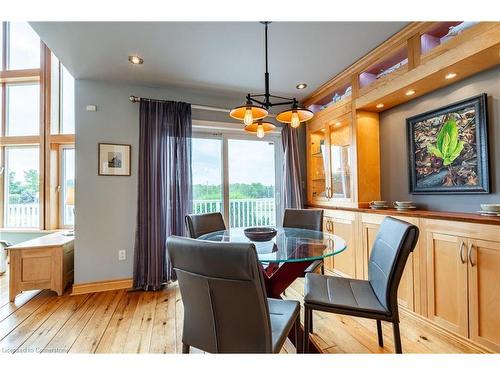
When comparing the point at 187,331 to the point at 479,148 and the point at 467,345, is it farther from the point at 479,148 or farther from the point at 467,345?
the point at 479,148

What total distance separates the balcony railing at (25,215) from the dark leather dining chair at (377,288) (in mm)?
3944

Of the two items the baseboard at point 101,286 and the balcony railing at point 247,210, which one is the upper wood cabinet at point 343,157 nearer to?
the balcony railing at point 247,210

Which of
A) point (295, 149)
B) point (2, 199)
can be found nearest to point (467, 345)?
point (295, 149)

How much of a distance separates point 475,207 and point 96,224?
3.68m

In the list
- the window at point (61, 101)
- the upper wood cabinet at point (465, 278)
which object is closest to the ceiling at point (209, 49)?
the window at point (61, 101)

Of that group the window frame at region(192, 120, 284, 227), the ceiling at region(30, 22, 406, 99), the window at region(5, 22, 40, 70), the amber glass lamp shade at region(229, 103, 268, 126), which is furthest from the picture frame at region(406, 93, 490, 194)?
the window at region(5, 22, 40, 70)

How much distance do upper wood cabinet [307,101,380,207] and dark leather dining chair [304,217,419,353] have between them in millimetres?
1158

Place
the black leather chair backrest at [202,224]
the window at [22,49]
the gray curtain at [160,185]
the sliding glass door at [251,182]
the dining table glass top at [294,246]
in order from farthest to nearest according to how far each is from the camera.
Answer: the window at [22,49] < the sliding glass door at [251,182] < the gray curtain at [160,185] < the black leather chair backrest at [202,224] < the dining table glass top at [294,246]

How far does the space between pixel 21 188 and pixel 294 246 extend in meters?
4.52

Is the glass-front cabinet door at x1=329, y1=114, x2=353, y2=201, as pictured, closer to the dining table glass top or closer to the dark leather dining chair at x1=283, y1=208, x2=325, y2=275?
the dark leather dining chair at x1=283, y1=208, x2=325, y2=275

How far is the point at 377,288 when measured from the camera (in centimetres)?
144

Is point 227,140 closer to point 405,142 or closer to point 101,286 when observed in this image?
point 405,142

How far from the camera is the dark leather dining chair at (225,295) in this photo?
0.87 m
